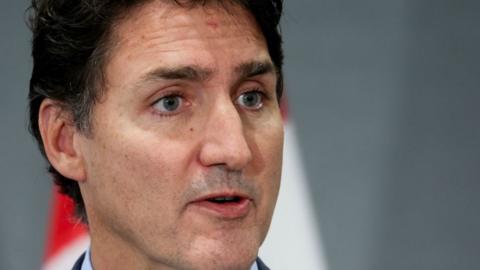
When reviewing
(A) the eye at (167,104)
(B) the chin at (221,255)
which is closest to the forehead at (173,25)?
(A) the eye at (167,104)

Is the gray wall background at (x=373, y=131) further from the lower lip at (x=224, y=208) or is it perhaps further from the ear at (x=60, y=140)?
the lower lip at (x=224, y=208)

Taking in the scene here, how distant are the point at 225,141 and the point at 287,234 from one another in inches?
52.8

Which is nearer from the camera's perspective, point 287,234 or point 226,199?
point 226,199

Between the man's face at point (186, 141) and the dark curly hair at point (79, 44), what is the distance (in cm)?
3

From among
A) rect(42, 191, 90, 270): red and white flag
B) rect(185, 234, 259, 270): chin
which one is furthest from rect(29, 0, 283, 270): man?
rect(42, 191, 90, 270): red and white flag

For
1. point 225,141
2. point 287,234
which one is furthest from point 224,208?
point 287,234

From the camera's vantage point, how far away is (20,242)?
11.4ft

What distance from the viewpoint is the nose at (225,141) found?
2.22m

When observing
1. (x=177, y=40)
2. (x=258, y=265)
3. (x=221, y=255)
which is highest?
(x=177, y=40)

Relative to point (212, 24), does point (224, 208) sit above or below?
below

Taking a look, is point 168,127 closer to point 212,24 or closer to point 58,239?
point 212,24

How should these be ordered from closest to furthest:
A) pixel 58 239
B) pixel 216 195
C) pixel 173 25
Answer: pixel 216 195
pixel 173 25
pixel 58 239

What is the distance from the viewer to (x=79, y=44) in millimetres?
2447

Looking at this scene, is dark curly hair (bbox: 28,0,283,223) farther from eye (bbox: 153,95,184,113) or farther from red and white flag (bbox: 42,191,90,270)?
red and white flag (bbox: 42,191,90,270)
